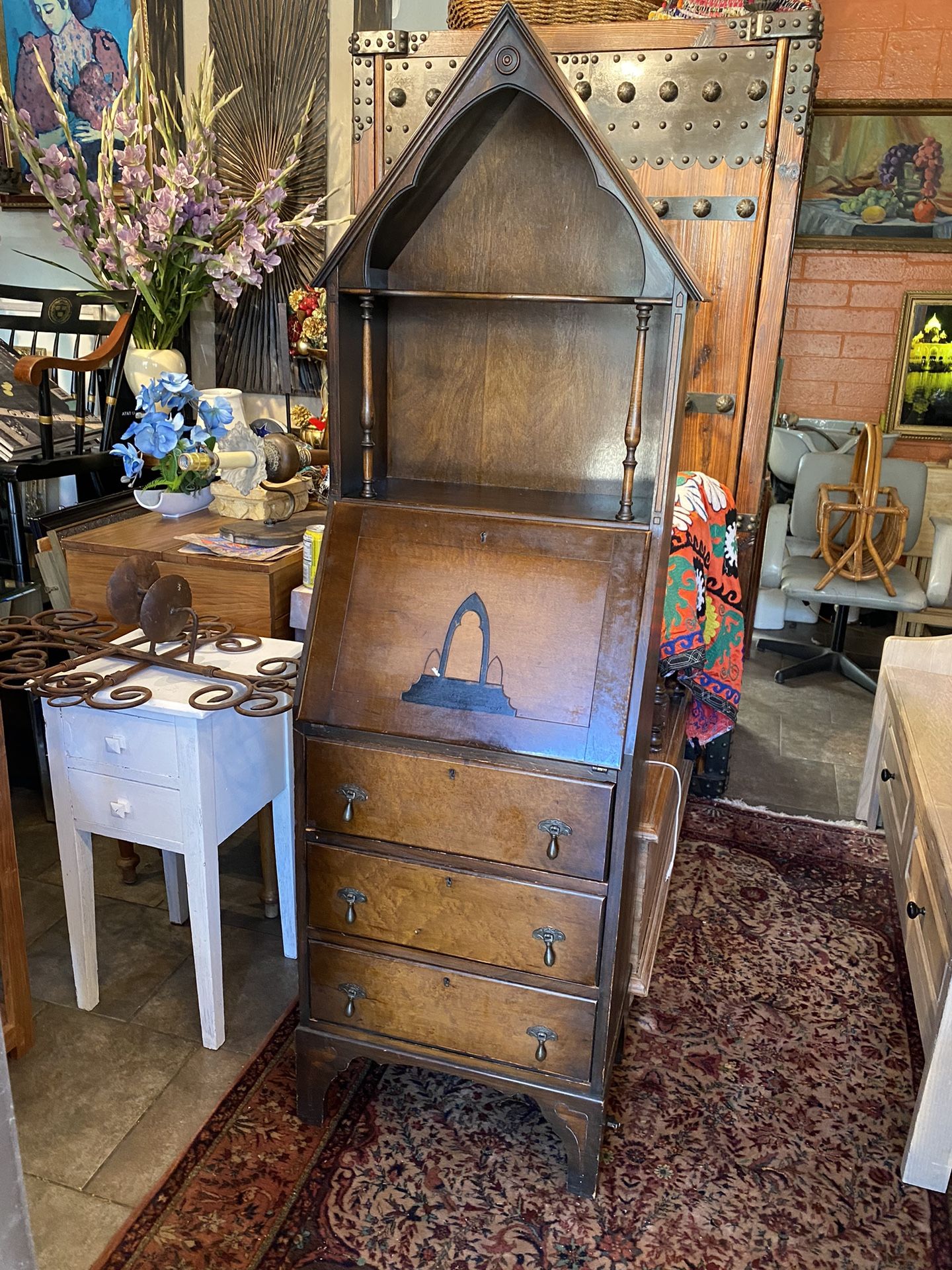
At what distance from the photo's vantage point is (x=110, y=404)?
3.11m

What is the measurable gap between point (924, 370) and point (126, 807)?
189 inches

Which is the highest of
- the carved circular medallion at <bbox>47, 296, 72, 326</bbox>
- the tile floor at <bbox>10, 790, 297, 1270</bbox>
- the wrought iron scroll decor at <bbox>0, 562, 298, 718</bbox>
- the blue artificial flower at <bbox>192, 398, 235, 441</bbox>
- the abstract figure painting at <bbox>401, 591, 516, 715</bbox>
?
the carved circular medallion at <bbox>47, 296, 72, 326</bbox>

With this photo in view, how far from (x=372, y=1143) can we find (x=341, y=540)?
1.05m

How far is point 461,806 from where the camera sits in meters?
1.50

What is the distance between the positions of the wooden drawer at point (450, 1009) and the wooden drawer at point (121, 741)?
44 centimetres

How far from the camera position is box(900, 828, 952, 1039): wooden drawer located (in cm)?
169

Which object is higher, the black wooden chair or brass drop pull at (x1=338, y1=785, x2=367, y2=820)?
the black wooden chair

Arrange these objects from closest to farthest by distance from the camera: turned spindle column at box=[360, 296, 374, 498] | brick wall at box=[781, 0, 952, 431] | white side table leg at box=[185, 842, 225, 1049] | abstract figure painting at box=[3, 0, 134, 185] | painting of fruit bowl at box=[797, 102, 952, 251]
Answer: turned spindle column at box=[360, 296, 374, 498] < white side table leg at box=[185, 842, 225, 1049] < abstract figure painting at box=[3, 0, 134, 185] < brick wall at box=[781, 0, 952, 431] < painting of fruit bowl at box=[797, 102, 952, 251]

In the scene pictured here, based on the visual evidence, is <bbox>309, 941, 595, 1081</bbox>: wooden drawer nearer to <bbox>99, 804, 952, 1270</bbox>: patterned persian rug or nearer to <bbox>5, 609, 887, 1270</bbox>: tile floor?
<bbox>99, 804, 952, 1270</bbox>: patterned persian rug

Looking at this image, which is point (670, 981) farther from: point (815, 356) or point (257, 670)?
point (815, 356)

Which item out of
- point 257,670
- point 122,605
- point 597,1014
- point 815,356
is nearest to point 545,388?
Answer: point 257,670

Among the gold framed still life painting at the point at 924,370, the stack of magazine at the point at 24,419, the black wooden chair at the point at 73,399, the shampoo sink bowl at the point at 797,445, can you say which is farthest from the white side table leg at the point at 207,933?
the gold framed still life painting at the point at 924,370

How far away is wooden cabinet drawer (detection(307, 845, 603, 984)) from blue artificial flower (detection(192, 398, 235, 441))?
114 cm

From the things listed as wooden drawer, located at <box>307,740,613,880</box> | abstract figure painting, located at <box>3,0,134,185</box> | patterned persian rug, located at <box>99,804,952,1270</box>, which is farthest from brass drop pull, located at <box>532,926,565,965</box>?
abstract figure painting, located at <box>3,0,134,185</box>
